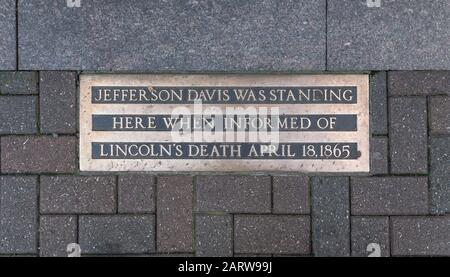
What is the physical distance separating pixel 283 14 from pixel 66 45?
149 centimetres

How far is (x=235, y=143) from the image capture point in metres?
3.64

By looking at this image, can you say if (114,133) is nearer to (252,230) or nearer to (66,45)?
(66,45)

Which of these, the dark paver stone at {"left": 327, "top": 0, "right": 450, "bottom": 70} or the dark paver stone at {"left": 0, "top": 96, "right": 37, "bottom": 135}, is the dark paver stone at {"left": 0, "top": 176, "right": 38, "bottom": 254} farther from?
the dark paver stone at {"left": 327, "top": 0, "right": 450, "bottom": 70}

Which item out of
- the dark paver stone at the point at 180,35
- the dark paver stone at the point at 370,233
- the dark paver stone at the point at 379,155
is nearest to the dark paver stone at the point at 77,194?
the dark paver stone at the point at 180,35

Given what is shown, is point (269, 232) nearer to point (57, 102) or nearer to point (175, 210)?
point (175, 210)

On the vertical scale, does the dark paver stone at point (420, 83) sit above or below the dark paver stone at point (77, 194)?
above

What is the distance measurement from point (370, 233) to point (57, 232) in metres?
2.12

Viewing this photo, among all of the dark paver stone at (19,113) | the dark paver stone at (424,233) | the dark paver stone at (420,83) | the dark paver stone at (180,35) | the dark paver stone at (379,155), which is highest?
the dark paver stone at (180,35)

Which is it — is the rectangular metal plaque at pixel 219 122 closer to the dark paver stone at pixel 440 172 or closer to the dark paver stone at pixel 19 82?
the dark paver stone at pixel 19 82

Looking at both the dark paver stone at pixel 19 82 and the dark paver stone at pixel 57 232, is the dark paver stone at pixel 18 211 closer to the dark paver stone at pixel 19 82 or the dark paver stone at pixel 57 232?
the dark paver stone at pixel 57 232

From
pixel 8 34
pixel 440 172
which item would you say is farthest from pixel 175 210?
pixel 440 172

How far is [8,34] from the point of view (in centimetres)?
365

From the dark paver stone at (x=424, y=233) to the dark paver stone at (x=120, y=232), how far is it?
1659mm

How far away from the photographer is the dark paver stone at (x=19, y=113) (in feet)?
11.9
